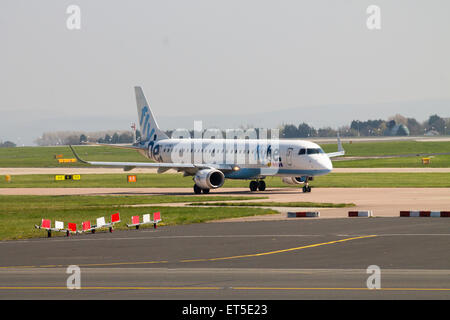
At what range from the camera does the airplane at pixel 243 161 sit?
231ft

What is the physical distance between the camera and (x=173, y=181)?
94.1 m

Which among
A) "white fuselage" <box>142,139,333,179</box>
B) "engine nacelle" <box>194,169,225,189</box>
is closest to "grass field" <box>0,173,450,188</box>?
"white fuselage" <box>142,139,333,179</box>

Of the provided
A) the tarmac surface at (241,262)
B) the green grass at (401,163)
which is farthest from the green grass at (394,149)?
the tarmac surface at (241,262)

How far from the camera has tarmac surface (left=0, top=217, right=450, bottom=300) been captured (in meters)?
22.2

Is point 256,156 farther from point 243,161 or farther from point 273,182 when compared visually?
point 273,182

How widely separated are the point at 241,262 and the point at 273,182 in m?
59.0

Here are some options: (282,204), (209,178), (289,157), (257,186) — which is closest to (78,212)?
(282,204)

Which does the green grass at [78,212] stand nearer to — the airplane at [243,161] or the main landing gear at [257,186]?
the airplane at [243,161]

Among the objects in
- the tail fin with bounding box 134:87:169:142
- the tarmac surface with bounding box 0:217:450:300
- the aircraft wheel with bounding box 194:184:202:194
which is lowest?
the tarmac surface with bounding box 0:217:450:300

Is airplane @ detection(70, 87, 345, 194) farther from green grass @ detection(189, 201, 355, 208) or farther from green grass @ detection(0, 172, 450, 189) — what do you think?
green grass @ detection(189, 201, 355, 208)

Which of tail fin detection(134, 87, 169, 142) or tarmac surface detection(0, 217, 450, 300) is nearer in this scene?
tarmac surface detection(0, 217, 450, 300)

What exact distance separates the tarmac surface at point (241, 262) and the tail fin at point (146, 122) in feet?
145

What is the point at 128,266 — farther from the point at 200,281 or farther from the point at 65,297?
the point at 65,297
